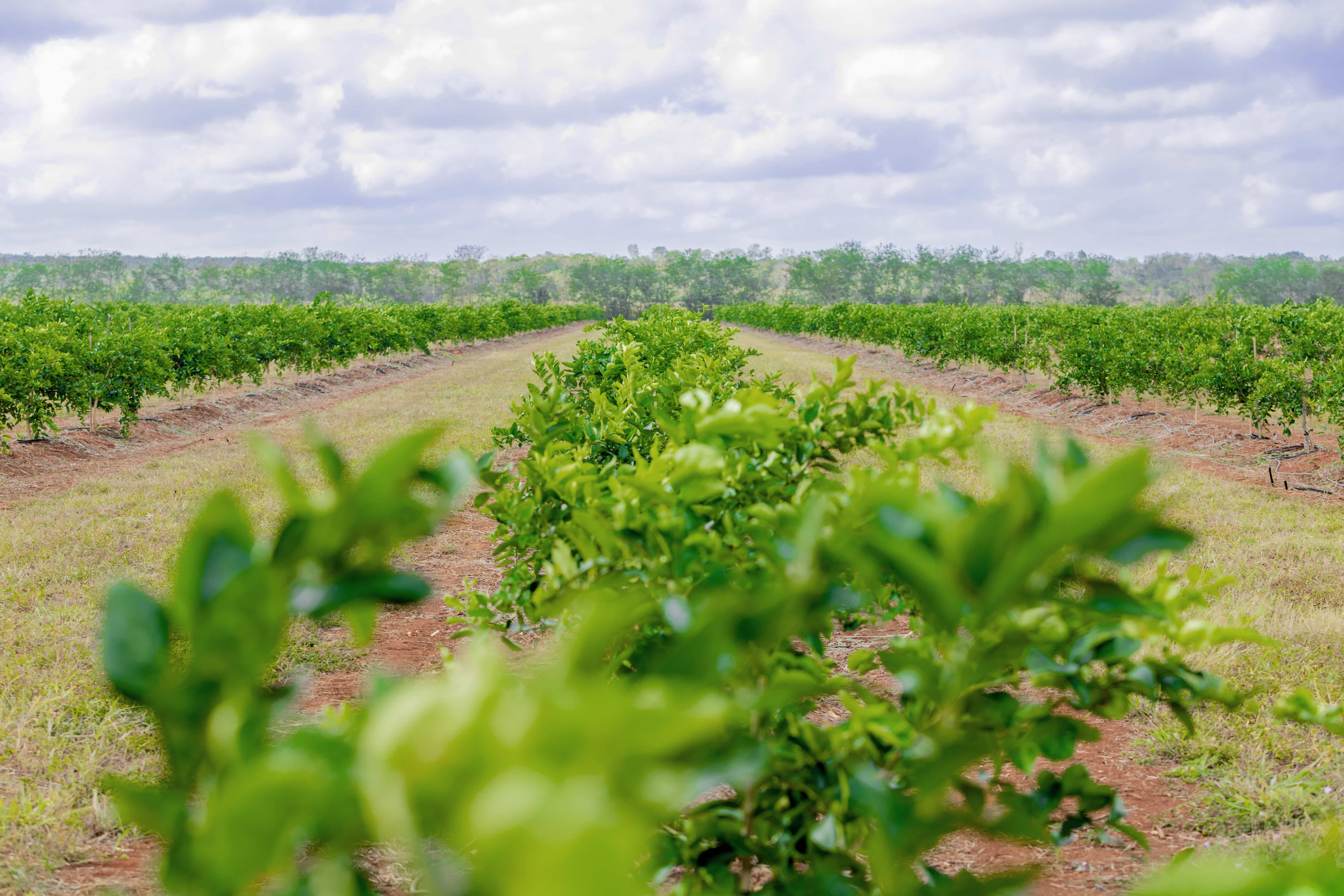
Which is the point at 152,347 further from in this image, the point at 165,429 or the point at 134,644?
the point at 134,644

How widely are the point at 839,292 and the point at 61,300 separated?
120 meters

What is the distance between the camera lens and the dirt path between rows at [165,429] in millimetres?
11555

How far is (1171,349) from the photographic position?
1706 centimetres

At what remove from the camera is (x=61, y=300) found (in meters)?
20.7

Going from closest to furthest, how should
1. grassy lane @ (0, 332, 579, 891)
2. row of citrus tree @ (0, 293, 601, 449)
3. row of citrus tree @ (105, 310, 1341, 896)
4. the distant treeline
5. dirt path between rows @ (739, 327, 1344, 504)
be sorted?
row of citrus tree @ (105, 310, 1341, 896) → grassy lane @ (0, 332, 579, 891) → dirt path between rows @ (739, 327, 1344, 504) → row of citrus tree @ (0, 293, 601, 449) → the distant treeline

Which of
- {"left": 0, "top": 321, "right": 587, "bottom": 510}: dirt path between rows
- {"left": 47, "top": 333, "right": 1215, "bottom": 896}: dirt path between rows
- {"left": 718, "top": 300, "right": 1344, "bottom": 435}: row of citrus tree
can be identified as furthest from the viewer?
{"left": 718, "top": 300, "right": 1344, "bottom": 435}: row of citrus tree

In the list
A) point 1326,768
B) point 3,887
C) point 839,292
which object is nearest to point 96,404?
point 3,887

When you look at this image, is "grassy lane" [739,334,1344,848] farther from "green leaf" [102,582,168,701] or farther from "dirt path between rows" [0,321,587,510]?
"dirt path between rows" [0,321,587,510]

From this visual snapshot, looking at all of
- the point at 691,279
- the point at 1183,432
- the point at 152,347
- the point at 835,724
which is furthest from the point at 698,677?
the point at 691,279

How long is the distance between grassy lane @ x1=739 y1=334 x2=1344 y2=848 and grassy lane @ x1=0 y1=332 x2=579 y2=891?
11.1ft

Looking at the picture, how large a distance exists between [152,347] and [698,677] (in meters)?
17.5

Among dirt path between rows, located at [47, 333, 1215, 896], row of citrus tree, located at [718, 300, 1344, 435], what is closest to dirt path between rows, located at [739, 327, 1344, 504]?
row of citrus tree, located at [718, 300, 1344, 435]

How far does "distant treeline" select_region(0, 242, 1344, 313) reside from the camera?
354ft

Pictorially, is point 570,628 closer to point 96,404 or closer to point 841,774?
point 841,774
